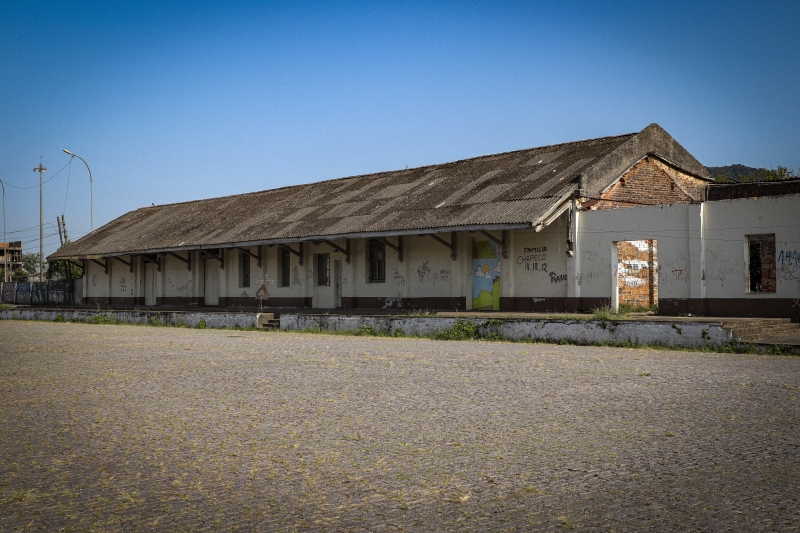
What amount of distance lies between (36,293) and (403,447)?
43441mm

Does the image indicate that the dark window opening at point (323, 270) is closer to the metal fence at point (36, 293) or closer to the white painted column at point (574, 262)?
the white painted column at point (574, 262)

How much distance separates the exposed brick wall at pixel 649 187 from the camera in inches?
782

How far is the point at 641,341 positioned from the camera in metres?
13.9

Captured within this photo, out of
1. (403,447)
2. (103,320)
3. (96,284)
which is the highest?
(96,284)

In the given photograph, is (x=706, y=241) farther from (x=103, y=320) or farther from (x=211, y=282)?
(x=211, y=282)

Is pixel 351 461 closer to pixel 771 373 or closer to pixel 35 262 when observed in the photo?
pixel 771 373

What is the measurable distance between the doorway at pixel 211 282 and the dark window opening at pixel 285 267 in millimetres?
4005

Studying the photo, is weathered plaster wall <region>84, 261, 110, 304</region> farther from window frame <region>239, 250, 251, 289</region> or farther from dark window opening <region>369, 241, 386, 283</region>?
dark window opening <region>369, 241, 386, 283</region>

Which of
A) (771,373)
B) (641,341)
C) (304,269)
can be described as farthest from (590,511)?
(304,269)

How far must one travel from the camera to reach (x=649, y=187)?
20875 mm

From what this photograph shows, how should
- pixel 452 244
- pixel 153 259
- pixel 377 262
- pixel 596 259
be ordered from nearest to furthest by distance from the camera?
1. pixel 596 259
2. pixel 452 244
3. pixel 377 262
4. pixel 153 259

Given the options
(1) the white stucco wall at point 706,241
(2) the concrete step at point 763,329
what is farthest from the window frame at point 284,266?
(2) the concrete step at point 763,329

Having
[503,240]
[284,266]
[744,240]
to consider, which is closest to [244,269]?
[284,266]

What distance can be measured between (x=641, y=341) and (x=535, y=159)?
1066 cm
